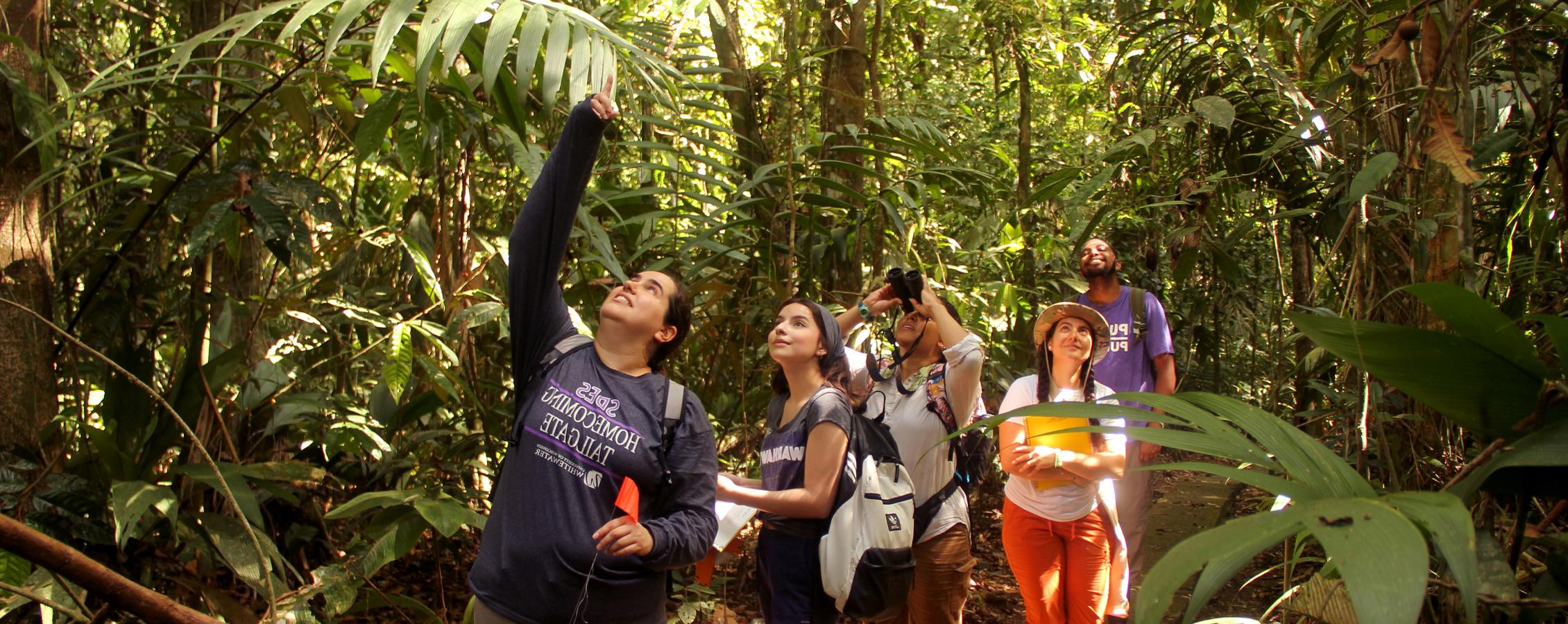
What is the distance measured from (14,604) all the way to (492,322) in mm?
1659

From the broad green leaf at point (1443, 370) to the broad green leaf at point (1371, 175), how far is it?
728 millimetres

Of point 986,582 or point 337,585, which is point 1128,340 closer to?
point 986,582

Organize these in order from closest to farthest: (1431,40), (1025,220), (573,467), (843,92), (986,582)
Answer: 1. (1431,40)
2. (573,467)
3. (843,92)
4. (986,582)
5. (1025,220)

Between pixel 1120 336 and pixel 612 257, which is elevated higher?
pixel 612 257

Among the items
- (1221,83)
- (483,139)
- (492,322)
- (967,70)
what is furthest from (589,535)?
(967,70)

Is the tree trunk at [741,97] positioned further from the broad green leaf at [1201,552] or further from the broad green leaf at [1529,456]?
the broad green leaf at [1201,552]

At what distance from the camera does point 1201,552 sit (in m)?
0.64

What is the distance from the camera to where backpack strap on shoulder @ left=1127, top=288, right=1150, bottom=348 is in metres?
3.83

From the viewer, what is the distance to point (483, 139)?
2795 millimetres

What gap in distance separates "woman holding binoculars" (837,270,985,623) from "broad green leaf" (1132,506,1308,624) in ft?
7.31

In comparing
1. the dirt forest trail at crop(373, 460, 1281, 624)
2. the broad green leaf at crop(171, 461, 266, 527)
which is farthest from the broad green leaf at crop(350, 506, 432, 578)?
the dirt forest trail at crop(373, 460, 1281, 624)

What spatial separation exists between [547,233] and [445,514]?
821mm

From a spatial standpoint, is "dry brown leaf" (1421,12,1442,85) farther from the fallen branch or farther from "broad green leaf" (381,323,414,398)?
"broad green leaf" (381,323,414,398)

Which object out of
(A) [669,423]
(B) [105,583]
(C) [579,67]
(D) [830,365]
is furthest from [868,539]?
(B) [105,583]
